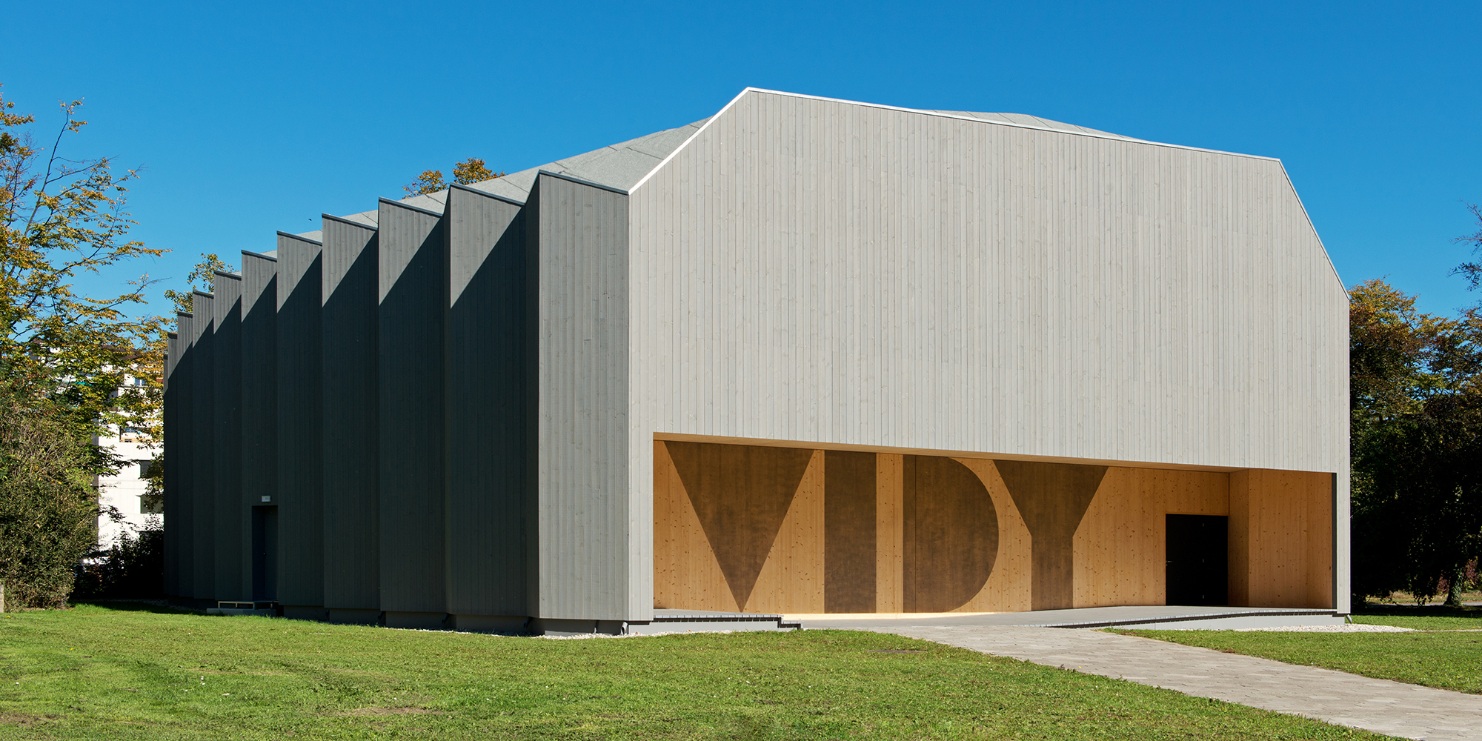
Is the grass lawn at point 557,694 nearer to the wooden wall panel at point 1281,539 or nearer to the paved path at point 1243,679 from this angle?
the paved path at point 1243,679

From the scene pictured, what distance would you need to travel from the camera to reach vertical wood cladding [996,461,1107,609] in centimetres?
2653

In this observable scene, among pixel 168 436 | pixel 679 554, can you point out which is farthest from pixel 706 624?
pixel 168 436

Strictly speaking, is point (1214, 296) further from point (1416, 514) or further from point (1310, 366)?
point (1416, 514)

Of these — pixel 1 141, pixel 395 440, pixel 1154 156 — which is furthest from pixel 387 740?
pixel 1 141

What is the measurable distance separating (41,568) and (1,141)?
42.4 feet

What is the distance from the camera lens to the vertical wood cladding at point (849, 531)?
2420 cm

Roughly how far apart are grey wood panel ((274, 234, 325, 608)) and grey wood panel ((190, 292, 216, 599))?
4282 millimetres

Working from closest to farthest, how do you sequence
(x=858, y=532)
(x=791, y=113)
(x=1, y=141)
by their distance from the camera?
(x=791, y=113) → (x=858, y=532) → (x=1, y=141)

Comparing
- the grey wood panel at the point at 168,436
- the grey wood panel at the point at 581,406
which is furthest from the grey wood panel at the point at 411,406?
the grey wood panel at the point at 168,436

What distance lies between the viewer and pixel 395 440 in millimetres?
22094

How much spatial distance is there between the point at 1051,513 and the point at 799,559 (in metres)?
5.96

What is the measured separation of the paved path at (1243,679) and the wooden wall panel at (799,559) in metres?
3.43

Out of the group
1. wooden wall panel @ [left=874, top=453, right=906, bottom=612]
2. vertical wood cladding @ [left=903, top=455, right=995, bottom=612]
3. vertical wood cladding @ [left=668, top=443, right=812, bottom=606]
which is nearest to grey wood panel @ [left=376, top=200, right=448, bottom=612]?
vertical wood cladding @ [left=668, top=443, right=812, bottom=606]

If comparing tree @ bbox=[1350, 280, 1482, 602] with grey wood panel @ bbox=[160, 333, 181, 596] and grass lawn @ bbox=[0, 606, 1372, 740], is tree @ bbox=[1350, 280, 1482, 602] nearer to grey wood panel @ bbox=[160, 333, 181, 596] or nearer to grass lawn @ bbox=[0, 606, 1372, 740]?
grass lawn @ bbox=[0, 606, 1372, 740]
